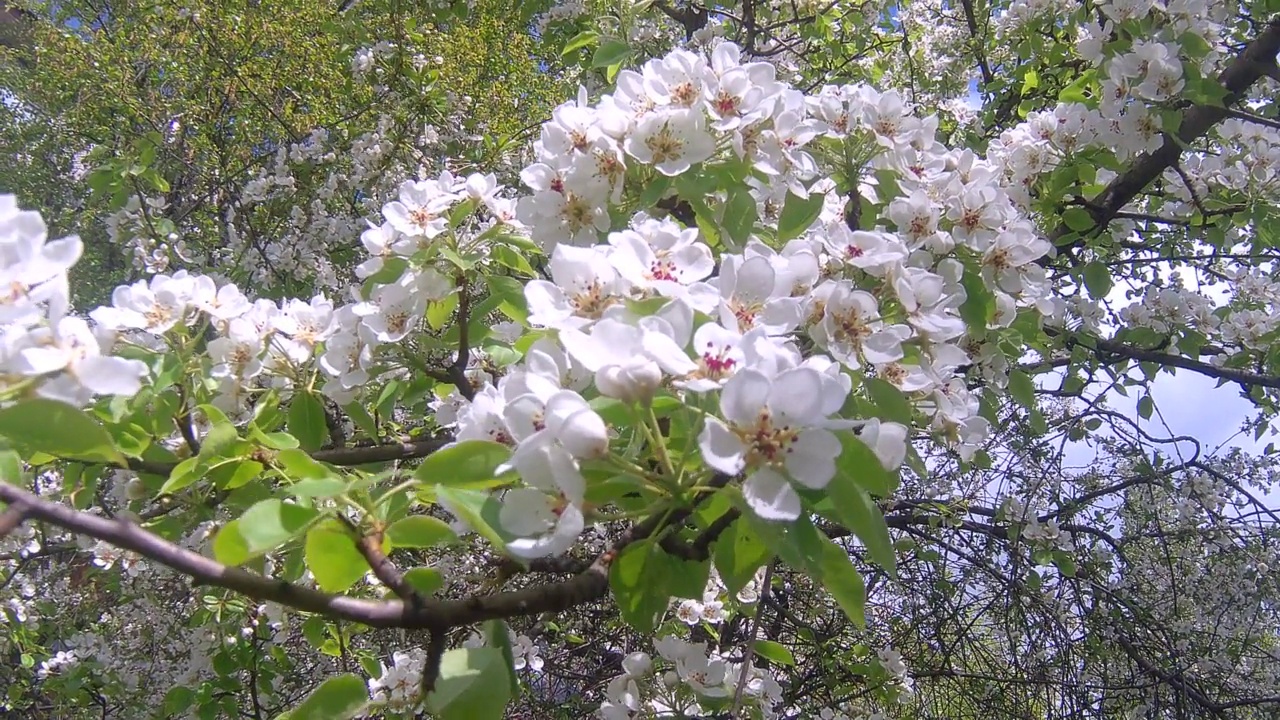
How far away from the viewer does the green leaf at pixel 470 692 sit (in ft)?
2.92

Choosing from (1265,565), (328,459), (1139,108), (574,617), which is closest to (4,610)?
(574,617)

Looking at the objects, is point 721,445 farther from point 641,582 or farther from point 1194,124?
point 1194,124

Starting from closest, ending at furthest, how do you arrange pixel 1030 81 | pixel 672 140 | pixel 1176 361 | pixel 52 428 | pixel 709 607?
1. pixel 52 428
2. pixel 672 140
3. pixel 709 607
4. pixel 1176 361
5. pixel 1030 81

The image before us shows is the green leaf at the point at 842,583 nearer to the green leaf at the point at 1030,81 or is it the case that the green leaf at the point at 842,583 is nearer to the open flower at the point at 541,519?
the open flower at the point at 541,519

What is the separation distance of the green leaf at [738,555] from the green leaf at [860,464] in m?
0.17

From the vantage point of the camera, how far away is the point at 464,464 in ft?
3.10

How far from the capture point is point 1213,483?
14.4 feet

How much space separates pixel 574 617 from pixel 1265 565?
344 centimetres

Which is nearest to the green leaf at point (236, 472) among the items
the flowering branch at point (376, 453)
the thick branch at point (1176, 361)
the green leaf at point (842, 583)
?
the flowering branch at point (376, 453)

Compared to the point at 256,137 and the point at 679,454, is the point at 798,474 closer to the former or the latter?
the point at 679,454

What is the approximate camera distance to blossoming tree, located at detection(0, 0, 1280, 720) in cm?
89

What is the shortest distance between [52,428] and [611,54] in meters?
2.01

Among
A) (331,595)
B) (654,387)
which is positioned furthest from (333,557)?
(654,387)

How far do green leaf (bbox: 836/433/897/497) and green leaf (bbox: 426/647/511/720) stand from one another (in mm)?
463
